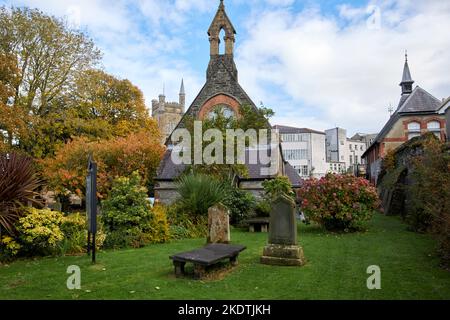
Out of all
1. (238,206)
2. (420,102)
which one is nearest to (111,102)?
(238,206)

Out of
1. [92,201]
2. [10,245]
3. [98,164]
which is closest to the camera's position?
[92,201]

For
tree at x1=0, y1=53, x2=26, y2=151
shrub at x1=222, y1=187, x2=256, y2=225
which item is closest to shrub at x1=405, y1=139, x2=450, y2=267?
shrub at x1=222, y1=187, x2=256, y2=225

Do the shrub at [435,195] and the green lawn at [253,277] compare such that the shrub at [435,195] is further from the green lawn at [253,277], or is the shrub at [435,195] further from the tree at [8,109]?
the tree at [8,109]

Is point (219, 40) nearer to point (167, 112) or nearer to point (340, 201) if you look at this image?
point (340, 201)

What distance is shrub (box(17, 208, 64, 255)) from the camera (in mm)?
8781

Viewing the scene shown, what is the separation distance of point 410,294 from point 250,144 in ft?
44.1

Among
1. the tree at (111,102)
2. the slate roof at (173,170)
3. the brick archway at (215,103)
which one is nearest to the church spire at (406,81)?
the brick archway at (215,103)

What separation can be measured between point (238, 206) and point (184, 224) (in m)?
3.18

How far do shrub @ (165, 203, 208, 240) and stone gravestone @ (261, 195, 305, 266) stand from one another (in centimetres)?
540

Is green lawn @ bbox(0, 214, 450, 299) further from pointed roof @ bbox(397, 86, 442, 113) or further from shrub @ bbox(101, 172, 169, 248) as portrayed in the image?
pointed roof @ bbox(397, 86, 442, 113)

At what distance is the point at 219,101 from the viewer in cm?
2645

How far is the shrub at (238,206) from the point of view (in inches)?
621

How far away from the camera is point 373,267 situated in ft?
23.4

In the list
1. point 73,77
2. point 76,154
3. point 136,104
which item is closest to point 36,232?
point 76,154
